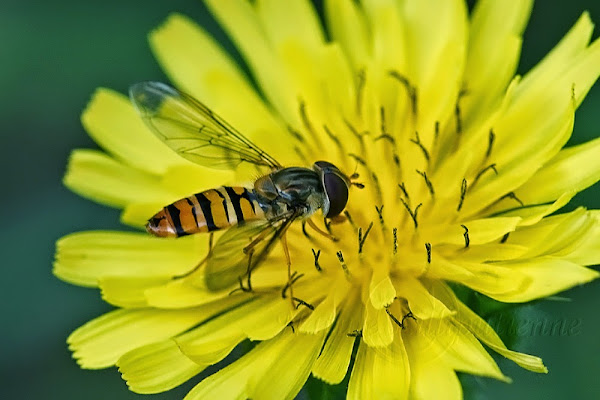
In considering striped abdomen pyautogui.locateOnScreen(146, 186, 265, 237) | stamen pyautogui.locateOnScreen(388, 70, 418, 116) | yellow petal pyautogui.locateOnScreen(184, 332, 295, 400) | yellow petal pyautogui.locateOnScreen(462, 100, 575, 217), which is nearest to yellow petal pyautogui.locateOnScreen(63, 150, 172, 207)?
striped abdomen pyautogui.locateOnScreen(146, 186, 265, 237)

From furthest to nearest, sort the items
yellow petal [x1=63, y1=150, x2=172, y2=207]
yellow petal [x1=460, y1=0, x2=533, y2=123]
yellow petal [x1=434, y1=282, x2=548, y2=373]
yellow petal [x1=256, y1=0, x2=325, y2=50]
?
yellow petal [x1=256, y1=0, x2=325, y2=50], yellow petal [x1=63, y1=150, x2=172, y2=207], yellow petal [x1=460, y1=0, x2=533, y2=123], yellow petal [x1=434, y1=282, x2=548, y2=373]

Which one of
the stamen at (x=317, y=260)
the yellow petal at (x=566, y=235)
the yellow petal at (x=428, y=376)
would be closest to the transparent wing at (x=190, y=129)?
the stamen at (x=317, y=260)

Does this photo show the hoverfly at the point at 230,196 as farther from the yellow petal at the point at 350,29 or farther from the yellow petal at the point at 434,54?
the yellow petal at the point at 350,29

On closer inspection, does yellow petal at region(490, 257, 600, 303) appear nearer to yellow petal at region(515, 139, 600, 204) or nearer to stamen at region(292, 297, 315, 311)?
yellow petal at region(515, 139, 600, 204)

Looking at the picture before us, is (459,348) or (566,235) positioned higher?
(566,235)

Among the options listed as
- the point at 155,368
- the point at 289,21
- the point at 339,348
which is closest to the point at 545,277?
the point at 339,348

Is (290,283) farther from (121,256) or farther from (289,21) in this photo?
(289,21)
